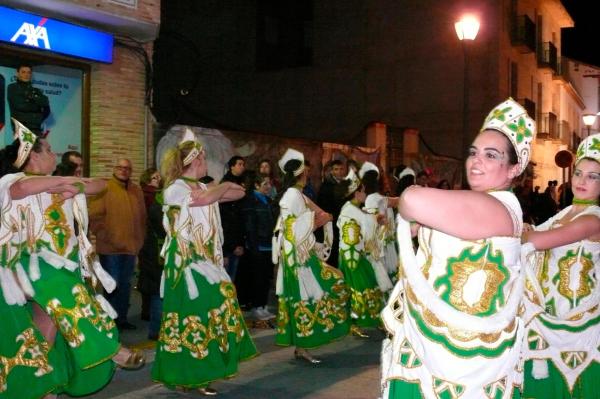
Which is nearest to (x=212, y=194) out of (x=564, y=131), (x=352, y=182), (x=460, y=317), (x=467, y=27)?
(x=352, y=182)

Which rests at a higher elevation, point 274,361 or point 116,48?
point 116,48

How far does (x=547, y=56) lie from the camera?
37594 mm

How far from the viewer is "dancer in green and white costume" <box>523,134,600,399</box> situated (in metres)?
4.98

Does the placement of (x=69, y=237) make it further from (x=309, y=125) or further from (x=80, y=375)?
(x=309, y=125)

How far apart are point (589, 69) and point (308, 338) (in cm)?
4994

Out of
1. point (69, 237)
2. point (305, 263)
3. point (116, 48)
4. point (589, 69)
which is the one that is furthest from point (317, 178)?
point (589, 69)

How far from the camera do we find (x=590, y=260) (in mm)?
5184

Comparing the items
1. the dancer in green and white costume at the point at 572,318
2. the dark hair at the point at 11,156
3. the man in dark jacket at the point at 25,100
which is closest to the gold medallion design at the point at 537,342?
the dancer in green and white costume at the point at 572,318

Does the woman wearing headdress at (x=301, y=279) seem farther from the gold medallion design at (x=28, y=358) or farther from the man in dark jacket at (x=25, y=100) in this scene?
the man in dark jacket at (x=25, y=100)

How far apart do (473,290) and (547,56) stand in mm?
36729

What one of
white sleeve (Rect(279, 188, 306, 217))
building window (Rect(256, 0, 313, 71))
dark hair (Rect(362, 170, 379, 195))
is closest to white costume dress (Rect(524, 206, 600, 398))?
white sleeve (Rect(279, 188, 306, 217))

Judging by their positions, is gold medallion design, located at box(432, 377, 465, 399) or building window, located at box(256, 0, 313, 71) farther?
building window, located at box(256, 0, 313, 71)

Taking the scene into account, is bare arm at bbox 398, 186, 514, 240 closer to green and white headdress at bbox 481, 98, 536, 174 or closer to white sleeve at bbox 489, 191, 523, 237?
white sleeve at bbox 489, 191, 523, 237

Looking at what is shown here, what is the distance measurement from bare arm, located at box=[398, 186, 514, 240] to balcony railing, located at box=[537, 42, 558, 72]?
34.5 metres
